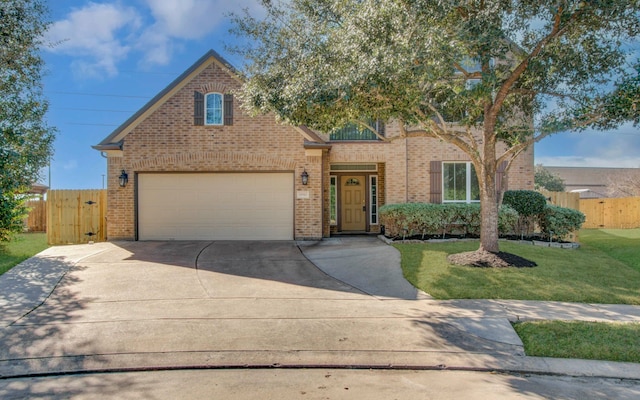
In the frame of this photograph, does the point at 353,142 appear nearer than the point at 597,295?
No

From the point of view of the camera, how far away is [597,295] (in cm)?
749

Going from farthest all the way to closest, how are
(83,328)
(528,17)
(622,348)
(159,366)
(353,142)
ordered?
(353,142), (528,17), (83,328), (622,348), (159,366)

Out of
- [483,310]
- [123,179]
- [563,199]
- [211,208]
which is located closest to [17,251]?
[123,179]

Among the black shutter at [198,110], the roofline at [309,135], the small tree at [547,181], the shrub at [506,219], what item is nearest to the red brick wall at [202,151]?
the black shutter at [198,110]

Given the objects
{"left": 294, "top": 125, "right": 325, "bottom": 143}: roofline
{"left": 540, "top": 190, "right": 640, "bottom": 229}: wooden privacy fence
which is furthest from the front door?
{"left": 540, "top": 190, "right": 640, "bottom": 229}: wooden privacy fence

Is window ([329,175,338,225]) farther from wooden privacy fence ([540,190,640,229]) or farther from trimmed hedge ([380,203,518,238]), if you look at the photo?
wooden privacy fence ([540,190,640,229])

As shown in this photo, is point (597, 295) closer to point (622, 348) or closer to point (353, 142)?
point (622, 348)

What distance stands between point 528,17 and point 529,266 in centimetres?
529

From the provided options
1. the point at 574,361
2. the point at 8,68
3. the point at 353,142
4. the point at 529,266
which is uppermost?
the point at 8,68

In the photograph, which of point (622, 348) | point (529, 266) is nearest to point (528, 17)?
point (529, 266)

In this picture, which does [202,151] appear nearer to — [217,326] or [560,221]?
[217,326]

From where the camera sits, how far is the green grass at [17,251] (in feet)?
31.8

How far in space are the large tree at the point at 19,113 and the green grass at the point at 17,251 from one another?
58 cm

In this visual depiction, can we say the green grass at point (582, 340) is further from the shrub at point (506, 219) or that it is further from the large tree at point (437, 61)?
the shrub at point (506, 219)
